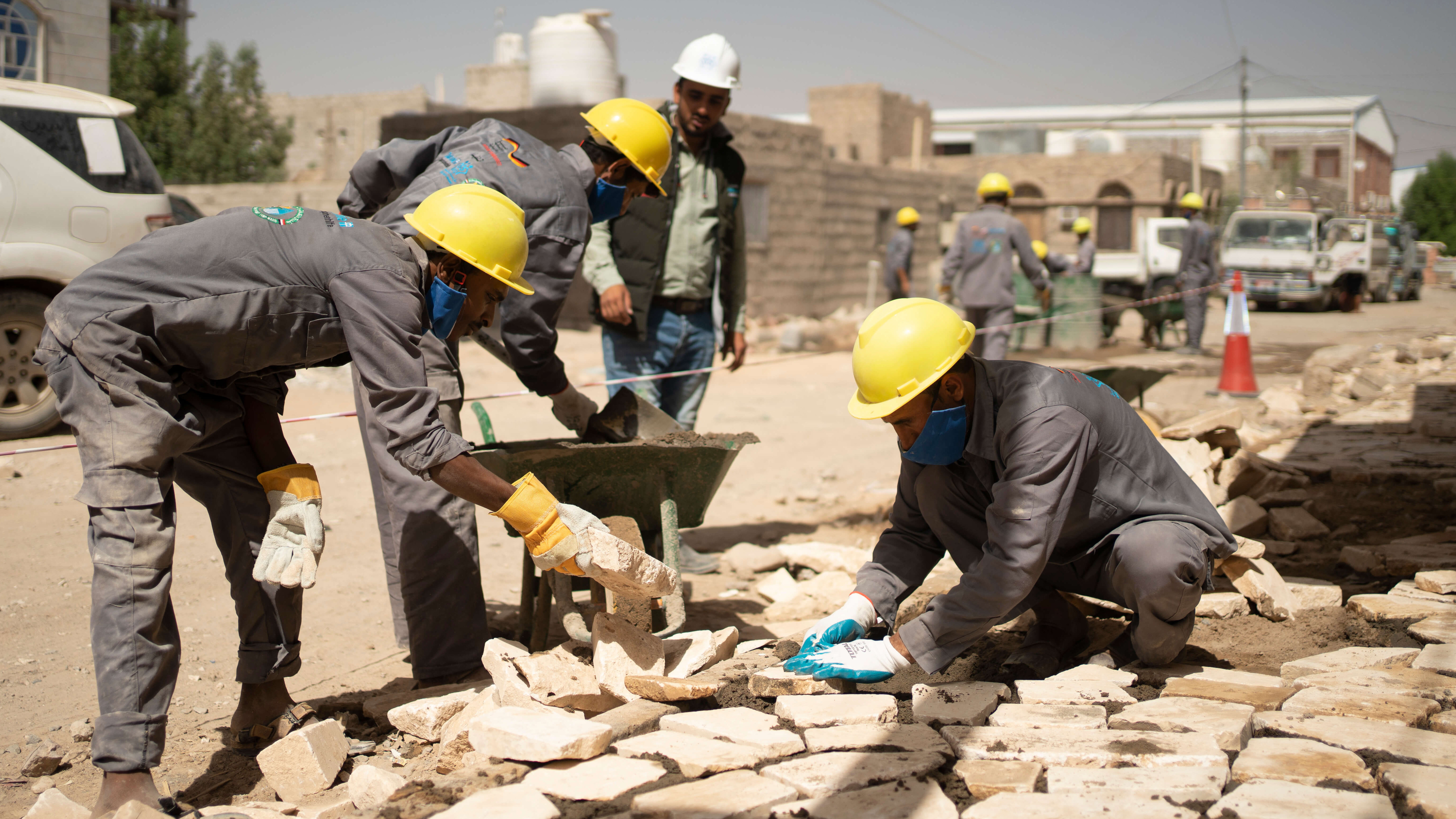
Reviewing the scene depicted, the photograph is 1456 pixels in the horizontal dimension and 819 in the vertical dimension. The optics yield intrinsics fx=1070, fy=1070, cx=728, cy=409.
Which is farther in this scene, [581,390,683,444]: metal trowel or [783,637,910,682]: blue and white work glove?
[581,390,683,444]: metal trowel

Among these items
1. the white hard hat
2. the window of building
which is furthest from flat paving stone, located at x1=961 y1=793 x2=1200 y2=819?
the window of building

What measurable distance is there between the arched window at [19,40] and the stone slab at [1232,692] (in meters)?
11.3

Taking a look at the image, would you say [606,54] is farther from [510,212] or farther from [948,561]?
[510,212]

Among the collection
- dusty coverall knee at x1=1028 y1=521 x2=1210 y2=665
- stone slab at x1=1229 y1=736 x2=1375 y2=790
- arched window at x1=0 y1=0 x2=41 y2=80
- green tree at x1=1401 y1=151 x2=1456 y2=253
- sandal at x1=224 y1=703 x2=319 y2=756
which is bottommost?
sandal at x1=224 y1=703 x2=319 y2=756

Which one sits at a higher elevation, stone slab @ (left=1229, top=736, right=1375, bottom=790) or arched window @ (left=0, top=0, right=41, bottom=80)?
arched window @ (left=0, top=0, right=41, bottom=80)

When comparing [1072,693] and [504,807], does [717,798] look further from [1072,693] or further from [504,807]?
[1072,693]

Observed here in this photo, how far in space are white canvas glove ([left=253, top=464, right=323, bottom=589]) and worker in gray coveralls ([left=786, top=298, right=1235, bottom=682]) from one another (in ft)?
4.06

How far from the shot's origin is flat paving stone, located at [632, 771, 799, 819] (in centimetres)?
214

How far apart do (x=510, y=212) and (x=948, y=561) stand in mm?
2434

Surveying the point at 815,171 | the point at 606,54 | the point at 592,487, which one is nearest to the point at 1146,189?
the point at 815,171

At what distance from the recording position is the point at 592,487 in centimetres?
316

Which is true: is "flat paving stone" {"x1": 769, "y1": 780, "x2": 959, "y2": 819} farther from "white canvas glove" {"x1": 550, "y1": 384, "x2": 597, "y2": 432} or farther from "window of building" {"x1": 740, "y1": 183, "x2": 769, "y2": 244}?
"window of building" {"x1": 740, "y1": 183, "x2": 769, "y2": 244}

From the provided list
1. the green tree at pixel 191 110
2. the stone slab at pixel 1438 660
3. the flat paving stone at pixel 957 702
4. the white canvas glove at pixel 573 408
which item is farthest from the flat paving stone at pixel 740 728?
the green tree at pixel 191 110

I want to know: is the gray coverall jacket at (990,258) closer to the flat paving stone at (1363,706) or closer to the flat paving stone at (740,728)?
the flat paving stone at (1363,706)
